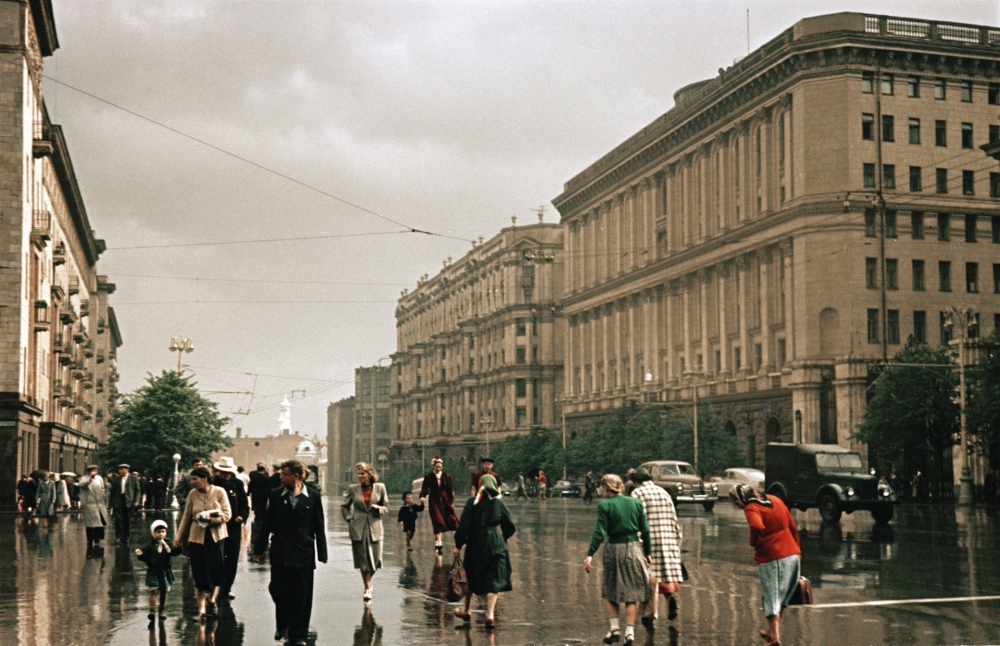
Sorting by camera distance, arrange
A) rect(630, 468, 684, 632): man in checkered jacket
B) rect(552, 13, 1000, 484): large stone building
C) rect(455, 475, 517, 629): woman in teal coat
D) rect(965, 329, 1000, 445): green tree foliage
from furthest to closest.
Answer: rect(552, 13, 1000, 484): large stone building, rect(965, 329, 1000, 445): green tree foliage, rect(630, 468, 684, 632): man in checkered jacket, rect(455, 475, 517, 629): woman in teal coat

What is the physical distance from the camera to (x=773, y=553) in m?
11.9

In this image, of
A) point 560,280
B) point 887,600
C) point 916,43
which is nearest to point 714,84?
point 916,43

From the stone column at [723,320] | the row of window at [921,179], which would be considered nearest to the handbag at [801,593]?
the row of window at [921,179]

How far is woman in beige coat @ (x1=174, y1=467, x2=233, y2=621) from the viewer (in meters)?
14.5

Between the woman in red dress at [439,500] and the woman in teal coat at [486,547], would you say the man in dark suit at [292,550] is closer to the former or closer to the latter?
the woman in teal coat at [486,547]

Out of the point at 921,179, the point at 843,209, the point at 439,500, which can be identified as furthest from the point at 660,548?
the point at 921,179

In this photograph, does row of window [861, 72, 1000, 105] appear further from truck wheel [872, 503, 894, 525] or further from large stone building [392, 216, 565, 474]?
large stone building [392, 216, 565, 474]

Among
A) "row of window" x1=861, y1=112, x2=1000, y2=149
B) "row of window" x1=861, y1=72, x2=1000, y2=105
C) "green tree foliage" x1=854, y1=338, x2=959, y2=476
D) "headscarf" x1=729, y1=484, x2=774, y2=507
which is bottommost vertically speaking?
"headscarf" x1=729, y1=484, x2=774, y2=507

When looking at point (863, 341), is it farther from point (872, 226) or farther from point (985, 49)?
point (985, 49)

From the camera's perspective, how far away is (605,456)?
8556 centimetres

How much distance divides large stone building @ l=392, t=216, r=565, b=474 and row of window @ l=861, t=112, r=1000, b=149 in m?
45.8

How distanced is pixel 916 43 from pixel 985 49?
186 inches

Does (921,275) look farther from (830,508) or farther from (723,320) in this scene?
(830,508)

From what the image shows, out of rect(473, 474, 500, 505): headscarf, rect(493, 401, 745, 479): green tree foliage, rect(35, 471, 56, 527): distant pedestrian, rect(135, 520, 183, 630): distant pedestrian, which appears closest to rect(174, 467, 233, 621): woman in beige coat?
rect(135, 520, 183, 630): distant pedestrian
